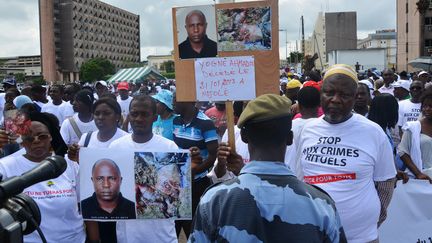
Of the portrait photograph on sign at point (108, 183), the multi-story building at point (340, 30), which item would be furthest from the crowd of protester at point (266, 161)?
the multi-story building at point (340, 30)

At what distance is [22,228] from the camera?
1502 millimetres

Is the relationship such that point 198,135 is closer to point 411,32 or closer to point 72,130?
point 72,130

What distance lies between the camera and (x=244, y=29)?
3.73 metres

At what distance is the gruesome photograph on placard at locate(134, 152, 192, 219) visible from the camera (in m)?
3.69

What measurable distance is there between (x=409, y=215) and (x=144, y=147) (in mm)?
2670

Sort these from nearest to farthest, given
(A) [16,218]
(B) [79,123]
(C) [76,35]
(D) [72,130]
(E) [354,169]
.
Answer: (A) [16,218] → (E) [354,169] → (D) [72,130] → (B) [79,123] → (C) [76,35]

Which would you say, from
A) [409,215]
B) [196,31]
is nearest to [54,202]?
[196,31]

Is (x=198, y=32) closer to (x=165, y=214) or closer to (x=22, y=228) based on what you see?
(x=165, y=214)

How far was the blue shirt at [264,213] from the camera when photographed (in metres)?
2.00

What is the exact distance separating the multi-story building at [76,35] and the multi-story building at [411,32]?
7526cm

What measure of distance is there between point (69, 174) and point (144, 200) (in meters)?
0.59

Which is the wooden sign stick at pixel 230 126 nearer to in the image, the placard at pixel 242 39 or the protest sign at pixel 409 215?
the placard at pixel 242 39

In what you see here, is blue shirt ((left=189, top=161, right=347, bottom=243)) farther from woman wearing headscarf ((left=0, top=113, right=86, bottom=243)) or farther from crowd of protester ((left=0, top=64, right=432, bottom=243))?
woman wearing headscarf ((left=0, top=113, right=86, bottom=243))

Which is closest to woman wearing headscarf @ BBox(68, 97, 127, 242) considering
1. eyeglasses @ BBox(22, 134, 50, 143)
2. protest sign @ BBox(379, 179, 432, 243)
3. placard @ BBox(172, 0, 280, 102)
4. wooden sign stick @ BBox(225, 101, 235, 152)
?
eyeglasses @ BBox(22, 134, 50, 143)
